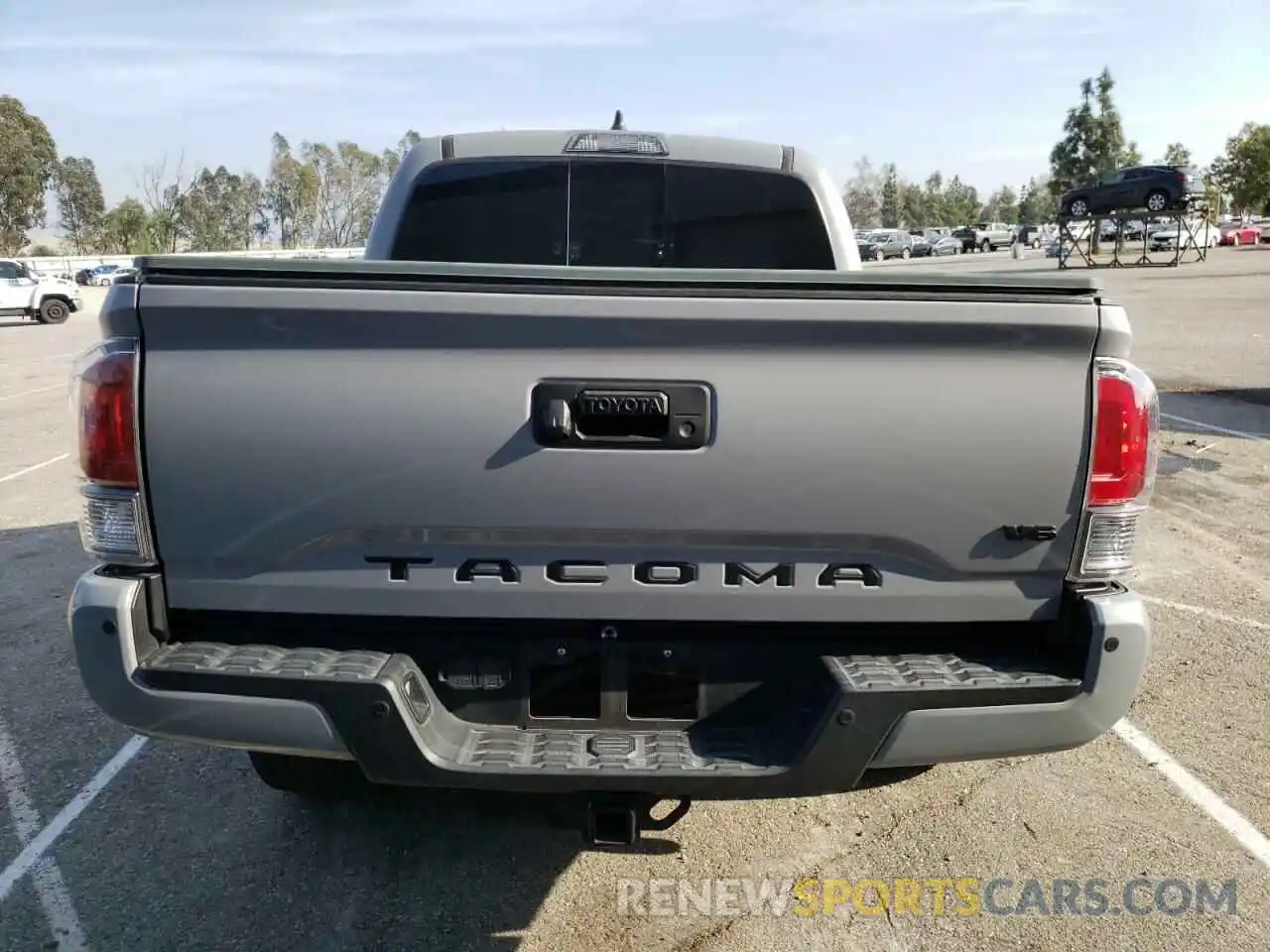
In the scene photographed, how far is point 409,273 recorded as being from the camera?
2.30 m

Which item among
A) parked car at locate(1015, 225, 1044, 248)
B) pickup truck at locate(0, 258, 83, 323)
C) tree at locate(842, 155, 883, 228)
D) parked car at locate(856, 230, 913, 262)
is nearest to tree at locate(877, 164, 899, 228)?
tree at locate(842, 155, 883, 228)

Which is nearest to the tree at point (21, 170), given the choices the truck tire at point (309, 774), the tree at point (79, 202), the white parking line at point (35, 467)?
the tree at point (79, 202)

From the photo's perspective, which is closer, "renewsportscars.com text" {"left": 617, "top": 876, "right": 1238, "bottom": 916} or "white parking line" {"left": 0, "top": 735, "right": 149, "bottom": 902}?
"renewsportscars.com text" {"left": 617, "top": 876, "right": 1238, "bottom": 916}

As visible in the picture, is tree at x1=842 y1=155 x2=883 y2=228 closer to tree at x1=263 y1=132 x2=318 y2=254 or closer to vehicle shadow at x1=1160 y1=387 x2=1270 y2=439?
tree at x1=263 y1=132 x2=318 y2=254

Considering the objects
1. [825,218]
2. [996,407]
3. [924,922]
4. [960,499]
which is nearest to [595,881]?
[924,922]

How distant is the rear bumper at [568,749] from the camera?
2299mm

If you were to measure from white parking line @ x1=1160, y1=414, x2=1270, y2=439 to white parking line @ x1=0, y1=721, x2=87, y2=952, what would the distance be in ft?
33.3

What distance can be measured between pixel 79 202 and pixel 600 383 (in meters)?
92.3

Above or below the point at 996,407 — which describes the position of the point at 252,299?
above

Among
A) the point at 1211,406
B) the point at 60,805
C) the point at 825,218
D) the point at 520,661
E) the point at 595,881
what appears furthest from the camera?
the point at 1211,406

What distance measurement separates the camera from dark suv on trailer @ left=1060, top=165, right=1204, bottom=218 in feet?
132

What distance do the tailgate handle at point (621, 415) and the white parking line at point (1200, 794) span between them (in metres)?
2.47

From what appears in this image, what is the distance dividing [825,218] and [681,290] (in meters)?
2.02

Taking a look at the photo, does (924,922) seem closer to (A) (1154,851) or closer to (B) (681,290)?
(A) (1154,851)
